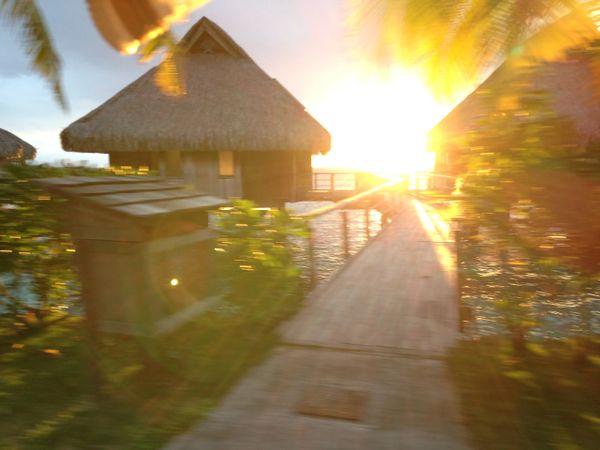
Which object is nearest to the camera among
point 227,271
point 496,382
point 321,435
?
point 321,435

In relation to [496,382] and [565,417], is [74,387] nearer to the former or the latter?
[496,382]

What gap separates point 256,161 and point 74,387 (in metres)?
14.3

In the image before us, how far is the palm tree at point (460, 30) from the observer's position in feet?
11.6

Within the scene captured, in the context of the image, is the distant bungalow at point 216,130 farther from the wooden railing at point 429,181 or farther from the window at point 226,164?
the wooden railing at point 429,181

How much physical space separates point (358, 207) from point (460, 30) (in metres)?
4.56

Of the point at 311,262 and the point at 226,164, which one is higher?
the point at 226,164

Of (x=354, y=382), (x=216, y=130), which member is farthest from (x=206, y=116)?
(x=354, y=382)

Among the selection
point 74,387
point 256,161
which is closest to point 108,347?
point 74,387

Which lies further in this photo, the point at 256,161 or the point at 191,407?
the point at 256,161

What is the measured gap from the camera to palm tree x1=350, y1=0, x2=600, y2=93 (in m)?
3.52

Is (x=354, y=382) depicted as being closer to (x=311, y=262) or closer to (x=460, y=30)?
(x=311, y=262)

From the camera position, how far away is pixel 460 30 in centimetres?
422

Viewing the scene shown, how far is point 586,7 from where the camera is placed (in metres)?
3.11

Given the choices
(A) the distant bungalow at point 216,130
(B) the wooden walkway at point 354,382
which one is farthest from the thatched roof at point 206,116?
(B) the wooden walkway at point 354,382
